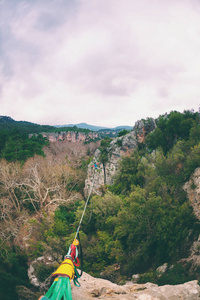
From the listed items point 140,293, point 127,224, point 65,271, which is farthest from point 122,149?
point 65,271

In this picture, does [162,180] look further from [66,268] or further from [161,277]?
[66,268]

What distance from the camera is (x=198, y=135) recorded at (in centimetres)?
1727

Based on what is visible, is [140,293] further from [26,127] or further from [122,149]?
[26,127]

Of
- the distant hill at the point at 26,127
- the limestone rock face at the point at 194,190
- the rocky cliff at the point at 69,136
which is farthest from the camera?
the rocky cliff at the point at 69,136

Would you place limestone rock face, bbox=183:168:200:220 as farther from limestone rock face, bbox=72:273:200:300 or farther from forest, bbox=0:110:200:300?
limestone rock face, bbox=72:273:200:300

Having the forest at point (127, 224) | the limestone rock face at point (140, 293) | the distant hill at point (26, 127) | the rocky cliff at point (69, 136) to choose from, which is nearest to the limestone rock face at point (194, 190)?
the forest at point (127, 224)

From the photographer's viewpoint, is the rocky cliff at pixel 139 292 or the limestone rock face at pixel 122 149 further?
the limestone rock face at pixel 122 149

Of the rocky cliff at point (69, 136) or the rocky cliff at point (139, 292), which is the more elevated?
the rocky cliff at point (69, 136)

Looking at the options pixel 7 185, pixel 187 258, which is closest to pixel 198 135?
pixel 187 258

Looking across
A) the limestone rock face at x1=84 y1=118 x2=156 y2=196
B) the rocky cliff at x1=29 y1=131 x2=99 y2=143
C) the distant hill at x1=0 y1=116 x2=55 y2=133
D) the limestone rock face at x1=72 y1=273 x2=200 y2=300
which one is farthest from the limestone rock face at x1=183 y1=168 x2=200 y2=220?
the rocky cliff at x1=29 y1=131 x2=99 y2=143

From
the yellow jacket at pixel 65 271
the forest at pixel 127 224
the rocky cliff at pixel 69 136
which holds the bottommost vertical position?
the forest at pixel 127 224

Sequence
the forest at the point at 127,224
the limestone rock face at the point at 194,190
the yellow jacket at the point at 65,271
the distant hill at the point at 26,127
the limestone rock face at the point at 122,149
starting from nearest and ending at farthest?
the yellow jacket at the point at 65,271, the forest at the point at 127,224, the limestone rock face at the point at 194,190, the limestone rock face at the point at 122,149, the distant hill at the point at 26,127

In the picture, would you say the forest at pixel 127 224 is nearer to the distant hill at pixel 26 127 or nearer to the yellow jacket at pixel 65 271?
the yellow jacket at pixel 65 271

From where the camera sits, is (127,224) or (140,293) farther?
(127,224)
